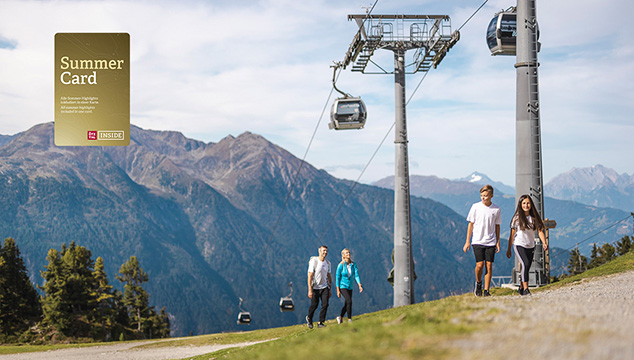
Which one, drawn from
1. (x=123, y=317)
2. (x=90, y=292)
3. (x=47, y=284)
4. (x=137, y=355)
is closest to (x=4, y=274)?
(x=47, y=284)

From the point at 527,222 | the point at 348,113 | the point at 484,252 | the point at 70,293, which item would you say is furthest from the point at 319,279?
the point at 70,293

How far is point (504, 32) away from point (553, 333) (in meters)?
21.5

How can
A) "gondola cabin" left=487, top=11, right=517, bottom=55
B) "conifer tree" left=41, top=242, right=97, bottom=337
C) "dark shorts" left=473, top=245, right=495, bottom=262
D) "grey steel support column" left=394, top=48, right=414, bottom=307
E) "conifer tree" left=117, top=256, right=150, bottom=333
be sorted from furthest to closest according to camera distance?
"conifer tree" left=117, top=256, right=150, bottom=333 < "conifer tree" left=41, top=242, right=97, bottom=337 < "grey steel support column" left=394, top=48, right=414, bottom=307 < "gondola cabin" left=487, top=11, right=517, bottom=55 < "dark shorts" left=473, top=245, right=495, bottom=262

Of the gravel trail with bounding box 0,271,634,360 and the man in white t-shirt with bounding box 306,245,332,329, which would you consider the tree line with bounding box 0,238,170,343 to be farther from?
the gravel trail with bounding box 0,271,634,360

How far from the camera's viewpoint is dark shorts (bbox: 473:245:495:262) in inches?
596

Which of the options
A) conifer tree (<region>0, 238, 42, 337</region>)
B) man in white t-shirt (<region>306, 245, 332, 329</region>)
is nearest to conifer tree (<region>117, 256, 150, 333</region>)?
conifer tree (<region>0, 238, 42, 337</region>)

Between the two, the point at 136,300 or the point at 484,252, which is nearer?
the point at 484,252

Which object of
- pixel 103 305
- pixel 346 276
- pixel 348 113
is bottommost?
pixel 103 305

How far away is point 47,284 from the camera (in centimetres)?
7050

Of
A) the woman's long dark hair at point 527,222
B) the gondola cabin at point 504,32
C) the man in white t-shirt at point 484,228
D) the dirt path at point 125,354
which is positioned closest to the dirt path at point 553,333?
the man in white t-shirt at point 484,228

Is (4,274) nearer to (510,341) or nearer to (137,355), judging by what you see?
(137,355)

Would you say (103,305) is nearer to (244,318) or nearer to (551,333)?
(244,318)

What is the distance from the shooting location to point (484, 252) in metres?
15.2

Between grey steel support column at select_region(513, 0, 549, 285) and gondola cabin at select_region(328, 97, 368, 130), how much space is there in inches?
541
